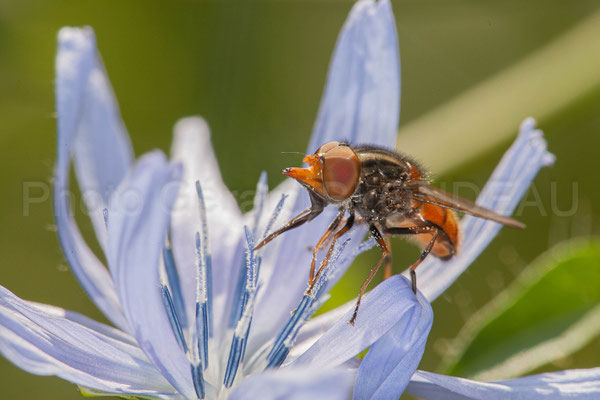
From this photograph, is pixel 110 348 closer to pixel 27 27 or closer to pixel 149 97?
pixel 149 97

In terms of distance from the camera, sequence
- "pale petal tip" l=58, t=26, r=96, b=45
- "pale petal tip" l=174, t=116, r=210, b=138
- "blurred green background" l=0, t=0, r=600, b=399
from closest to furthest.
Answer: "pale petal tip" l=58, t=26, r=96, b=45 → "pale petal tip" l=174, t=116, r=210, b=138 → "blurred green background" l=0, t=0, r=600, b=399

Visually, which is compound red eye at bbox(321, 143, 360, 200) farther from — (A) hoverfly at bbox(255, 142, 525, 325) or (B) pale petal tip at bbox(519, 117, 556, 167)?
(B) pale petal tip at bbox(519, 117, 556, 167)

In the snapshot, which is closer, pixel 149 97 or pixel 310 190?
pixel 310 190

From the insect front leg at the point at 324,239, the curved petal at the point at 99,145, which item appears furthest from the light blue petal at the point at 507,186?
the curved petal at the point at 99,145

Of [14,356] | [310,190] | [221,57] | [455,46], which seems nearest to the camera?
[14,356]

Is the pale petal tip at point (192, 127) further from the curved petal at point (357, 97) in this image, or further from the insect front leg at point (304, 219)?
the insect front leg at point (304, 219)

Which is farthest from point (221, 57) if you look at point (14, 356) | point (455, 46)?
point (14, 356)

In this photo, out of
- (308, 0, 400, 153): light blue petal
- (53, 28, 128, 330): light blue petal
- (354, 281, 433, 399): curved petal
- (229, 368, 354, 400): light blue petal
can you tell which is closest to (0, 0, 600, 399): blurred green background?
(308, 0, 400, 153): light blue petal
